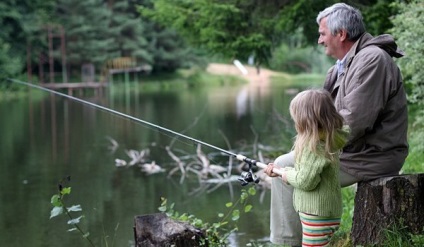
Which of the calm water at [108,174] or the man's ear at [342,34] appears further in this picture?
the calm water at [108,174]

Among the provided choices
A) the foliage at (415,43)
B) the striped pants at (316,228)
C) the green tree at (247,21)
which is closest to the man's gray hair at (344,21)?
the striped pants at (316,228)

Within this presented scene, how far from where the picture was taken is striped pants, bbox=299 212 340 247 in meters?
3.50

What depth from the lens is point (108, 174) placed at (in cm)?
1041

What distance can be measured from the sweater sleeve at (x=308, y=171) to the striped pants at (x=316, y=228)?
191 millimetres

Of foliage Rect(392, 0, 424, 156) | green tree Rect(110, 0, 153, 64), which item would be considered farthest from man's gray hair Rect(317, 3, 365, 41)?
green tree Rect(110, 0, 153, 64)

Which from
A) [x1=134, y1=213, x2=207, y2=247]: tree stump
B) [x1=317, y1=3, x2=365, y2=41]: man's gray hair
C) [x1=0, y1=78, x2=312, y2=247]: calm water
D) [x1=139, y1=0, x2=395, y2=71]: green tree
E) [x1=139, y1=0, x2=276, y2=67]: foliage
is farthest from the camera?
[x1=139, y1=0, x2=276, y2=67]: foliage

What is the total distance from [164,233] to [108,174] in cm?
641

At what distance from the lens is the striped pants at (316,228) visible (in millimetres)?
3500

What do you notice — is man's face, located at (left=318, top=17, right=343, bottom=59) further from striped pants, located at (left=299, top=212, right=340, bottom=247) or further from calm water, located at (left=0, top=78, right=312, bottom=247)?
calm water, located at (left=0, top=78, right=312, bottom=247)

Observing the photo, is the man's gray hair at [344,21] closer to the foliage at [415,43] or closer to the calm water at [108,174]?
the calm water at [108,174]

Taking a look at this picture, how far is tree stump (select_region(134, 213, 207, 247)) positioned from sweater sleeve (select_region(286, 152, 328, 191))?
960 mm

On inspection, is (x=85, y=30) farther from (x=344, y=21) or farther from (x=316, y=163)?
(x=316, y=163)

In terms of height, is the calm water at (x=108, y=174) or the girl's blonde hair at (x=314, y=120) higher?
the girl's blonde hair at (x=314, y=120)

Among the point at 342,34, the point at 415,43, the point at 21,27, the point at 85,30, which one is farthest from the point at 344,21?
the point at 85,30
